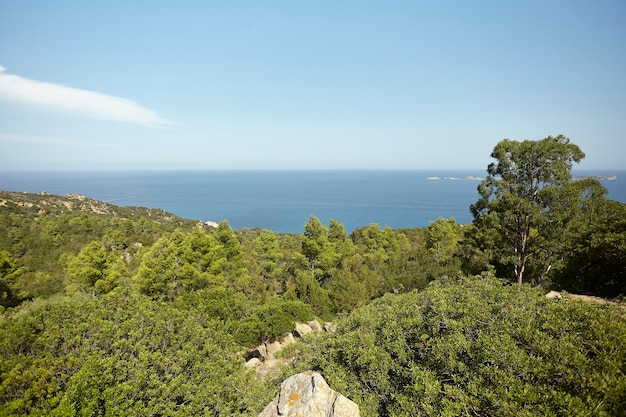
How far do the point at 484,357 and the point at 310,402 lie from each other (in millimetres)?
3754

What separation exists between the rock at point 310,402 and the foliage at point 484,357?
1.56 feet

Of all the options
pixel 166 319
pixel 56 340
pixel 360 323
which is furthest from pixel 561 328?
pixel 56 340

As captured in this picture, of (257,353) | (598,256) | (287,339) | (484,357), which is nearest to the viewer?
(484,357)

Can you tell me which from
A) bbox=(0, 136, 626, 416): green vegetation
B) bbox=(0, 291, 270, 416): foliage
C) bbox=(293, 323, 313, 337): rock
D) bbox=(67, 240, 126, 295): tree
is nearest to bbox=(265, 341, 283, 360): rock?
bbox=(0, 136, 626, 416): green vegetation

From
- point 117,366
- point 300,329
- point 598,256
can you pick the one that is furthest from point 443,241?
point 117,366

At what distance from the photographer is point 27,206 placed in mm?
44938

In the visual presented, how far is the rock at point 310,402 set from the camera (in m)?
6.38

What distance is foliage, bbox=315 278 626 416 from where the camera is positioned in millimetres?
5086

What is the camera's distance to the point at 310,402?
6570mm

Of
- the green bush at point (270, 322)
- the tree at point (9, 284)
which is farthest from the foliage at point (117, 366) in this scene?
the tree at point (9, 284)

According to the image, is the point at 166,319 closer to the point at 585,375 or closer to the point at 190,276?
the point at 190,276

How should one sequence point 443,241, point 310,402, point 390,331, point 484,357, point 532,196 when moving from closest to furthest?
point 484,357 < point 310,402 < point 390,331 < point 532,196 < point 443,241

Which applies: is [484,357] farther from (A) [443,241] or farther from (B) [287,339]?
(A) [443,241]

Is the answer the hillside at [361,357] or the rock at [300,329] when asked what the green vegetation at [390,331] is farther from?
the rock at [300,329]
